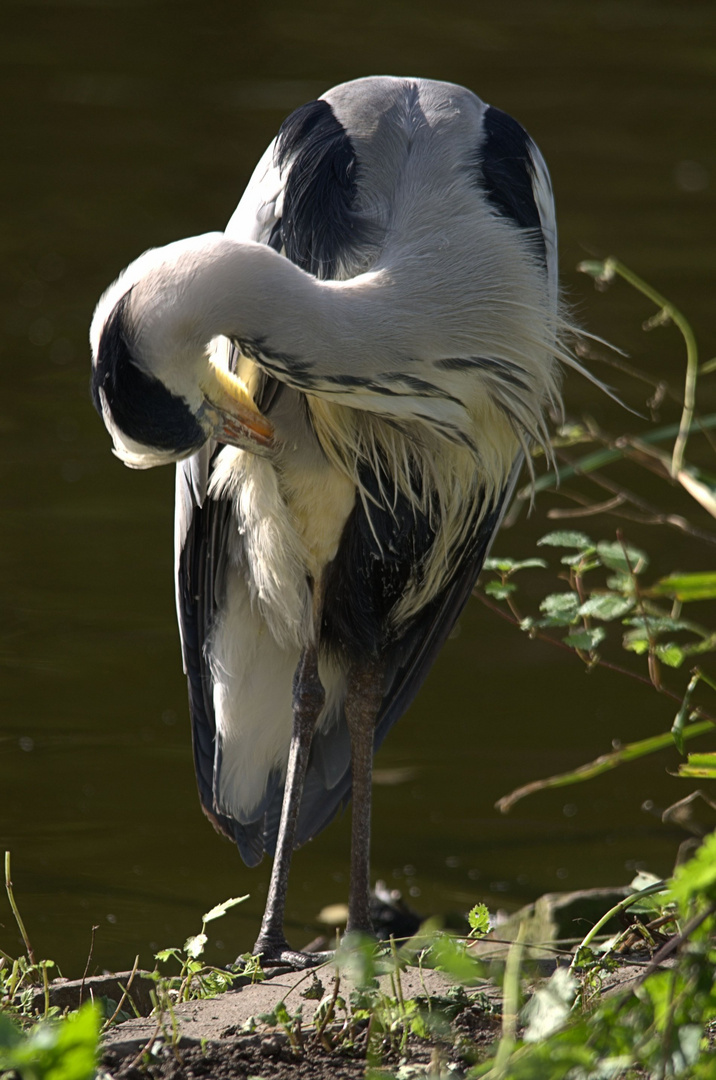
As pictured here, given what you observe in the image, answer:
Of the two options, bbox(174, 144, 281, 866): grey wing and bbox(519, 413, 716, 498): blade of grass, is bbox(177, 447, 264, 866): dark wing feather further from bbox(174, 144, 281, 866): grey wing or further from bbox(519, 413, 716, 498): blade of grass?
bbox(519, 413, 716, 498): blade of grass

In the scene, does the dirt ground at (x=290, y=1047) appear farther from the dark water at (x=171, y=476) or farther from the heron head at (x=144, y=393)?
the dark water at (x=171, y=476)

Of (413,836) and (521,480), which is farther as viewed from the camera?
(521,480)

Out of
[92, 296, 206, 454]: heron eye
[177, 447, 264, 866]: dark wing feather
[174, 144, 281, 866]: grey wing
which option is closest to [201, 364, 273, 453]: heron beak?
[92, 296, 206, 454]: heron eye

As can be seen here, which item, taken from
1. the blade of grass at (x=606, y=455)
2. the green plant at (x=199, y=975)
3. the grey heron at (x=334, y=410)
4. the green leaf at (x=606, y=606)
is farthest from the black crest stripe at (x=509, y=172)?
the green plant at (x=199, y=975)

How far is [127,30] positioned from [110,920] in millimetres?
9348

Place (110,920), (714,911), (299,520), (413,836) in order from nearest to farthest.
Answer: (714,911) → (299,520) → (110,920) → (413,836)

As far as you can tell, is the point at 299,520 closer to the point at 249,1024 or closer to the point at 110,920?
the point at 249,1024

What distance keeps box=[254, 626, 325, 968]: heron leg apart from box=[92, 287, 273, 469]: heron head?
43.1 inches

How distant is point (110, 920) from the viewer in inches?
177

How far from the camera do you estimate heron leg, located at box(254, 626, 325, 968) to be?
354cm

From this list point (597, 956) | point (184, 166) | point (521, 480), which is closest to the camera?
point (597, 956)

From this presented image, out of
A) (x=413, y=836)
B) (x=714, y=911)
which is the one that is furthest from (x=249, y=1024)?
(x=413, y=836)

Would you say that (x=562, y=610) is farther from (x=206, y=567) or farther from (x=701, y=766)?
(x=206, y=567)

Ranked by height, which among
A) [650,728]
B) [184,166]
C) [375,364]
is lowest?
[650,728]
